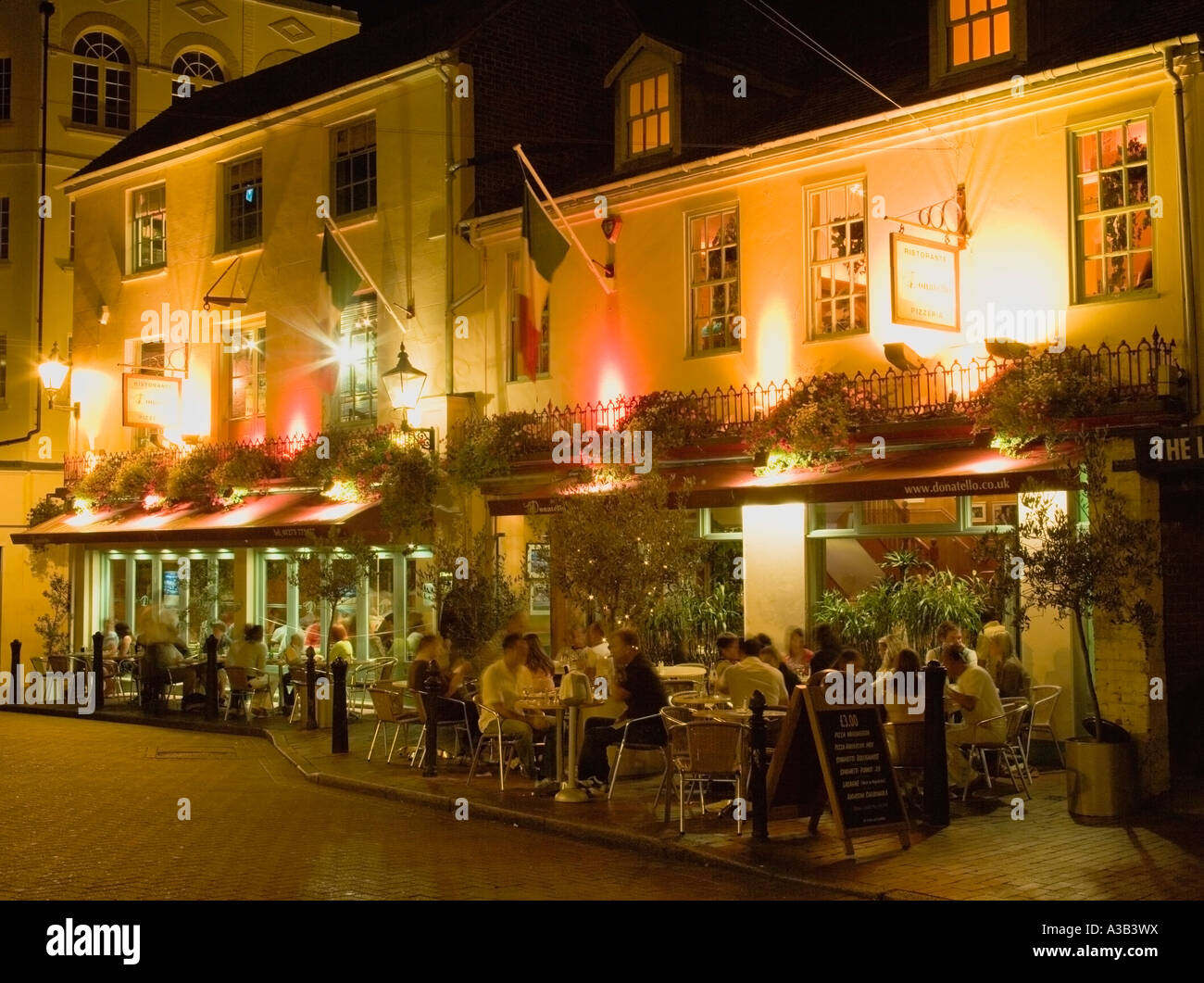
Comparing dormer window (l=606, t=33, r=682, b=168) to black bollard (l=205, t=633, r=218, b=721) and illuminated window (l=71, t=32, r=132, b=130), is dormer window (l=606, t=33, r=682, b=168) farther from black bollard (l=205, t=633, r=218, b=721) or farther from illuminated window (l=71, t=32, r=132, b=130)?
illuminated window (l=71, t=32, r=132, b=130)

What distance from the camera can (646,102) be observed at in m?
18.0

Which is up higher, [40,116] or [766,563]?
[40,116]

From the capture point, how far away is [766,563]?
15766mm

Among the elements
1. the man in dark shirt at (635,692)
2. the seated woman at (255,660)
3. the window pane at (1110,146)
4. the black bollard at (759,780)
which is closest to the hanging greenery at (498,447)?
the seated woman at (255,660)

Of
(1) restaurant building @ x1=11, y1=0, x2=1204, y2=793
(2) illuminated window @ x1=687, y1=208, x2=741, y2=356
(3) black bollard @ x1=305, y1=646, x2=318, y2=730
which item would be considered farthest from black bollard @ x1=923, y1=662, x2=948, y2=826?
(3) black bollard @ x1=305, y1=646, x2=318, y2=730

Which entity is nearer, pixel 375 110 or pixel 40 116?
pixel 375 110

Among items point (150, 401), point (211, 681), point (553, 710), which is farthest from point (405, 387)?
point (553, 710)

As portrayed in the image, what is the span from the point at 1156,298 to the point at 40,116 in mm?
22516

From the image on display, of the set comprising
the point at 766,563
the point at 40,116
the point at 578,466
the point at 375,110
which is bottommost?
the point at 766,563

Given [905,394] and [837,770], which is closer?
[837,770]

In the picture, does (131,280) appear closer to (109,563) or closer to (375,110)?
(109,563)

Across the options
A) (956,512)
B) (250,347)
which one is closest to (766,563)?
(956,512)

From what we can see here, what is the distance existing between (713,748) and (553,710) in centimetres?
250

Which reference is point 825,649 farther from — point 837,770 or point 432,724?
point 432,724
